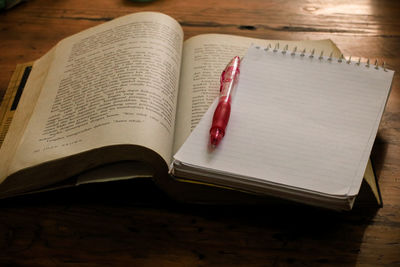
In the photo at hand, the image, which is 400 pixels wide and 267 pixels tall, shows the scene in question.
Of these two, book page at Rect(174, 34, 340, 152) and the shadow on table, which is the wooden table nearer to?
the shadow on table

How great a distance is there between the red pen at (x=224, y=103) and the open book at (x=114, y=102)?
0.04m

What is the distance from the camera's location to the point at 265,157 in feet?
1.61

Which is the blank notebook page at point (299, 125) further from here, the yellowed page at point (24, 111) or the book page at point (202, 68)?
the yellowed page at point (24, 111)

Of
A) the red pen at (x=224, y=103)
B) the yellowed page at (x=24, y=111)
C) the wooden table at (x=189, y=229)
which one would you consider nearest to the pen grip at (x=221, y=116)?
the red pen at (x=224, y=103)

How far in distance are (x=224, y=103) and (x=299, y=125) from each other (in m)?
0.11

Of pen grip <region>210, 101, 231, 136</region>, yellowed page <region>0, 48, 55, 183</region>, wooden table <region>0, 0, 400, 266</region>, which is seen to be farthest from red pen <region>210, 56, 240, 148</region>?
yellowed page <region>0, 48, 55, 183</region>

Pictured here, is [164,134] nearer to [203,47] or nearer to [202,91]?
[202,91]

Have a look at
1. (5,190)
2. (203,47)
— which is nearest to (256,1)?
(203,47)

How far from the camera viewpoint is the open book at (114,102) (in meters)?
0.51

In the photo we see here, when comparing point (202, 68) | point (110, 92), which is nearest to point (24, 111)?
point (110, 92)

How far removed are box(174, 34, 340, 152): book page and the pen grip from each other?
0.05 m

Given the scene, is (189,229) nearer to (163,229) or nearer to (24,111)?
(163,229)

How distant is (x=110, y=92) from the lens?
569 mm

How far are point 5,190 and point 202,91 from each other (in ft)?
1.09
